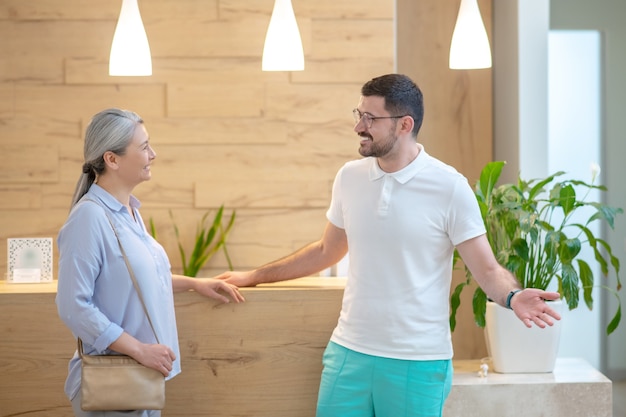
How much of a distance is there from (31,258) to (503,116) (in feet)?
8.99

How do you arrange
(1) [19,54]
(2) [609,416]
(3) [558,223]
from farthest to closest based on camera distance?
1. (3) [558,223]
2. (1) [19,54]
3. (2) [609,416]

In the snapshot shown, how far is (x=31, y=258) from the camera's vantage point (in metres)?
3.33

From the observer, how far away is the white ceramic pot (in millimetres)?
3766

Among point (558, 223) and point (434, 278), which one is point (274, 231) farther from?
point (434, 278)

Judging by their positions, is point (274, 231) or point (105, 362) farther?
point (274, 231)

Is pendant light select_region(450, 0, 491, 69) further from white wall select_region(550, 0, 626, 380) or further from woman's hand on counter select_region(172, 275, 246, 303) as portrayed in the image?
white wall select_region(550, 0, 626, 380)

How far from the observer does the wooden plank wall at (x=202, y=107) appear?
470 cm

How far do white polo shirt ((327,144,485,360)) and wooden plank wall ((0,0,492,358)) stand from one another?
6.59ft

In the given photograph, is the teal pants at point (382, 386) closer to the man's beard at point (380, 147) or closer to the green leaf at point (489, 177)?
Answer: the man's beard at point (380, 147)

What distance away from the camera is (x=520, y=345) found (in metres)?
3.77

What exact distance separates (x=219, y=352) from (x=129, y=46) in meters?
1.29

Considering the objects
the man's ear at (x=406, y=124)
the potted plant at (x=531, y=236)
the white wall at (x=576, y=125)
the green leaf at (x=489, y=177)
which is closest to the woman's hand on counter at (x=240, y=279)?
the man's ear at (x=406, y=124)

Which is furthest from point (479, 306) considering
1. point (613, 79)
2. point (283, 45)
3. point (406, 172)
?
point (613, 79)

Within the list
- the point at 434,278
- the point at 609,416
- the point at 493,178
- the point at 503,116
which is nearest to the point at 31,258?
the point at 434,278
